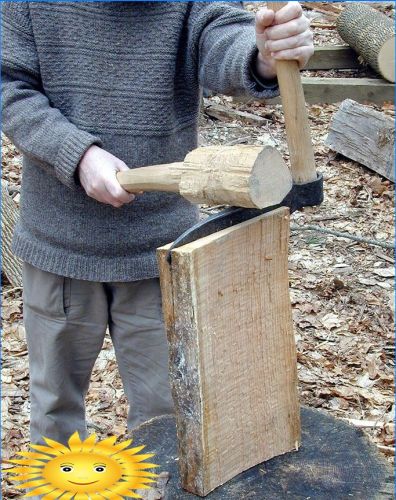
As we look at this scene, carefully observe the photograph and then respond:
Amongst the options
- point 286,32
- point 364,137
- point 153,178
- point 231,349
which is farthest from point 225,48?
point 364,137

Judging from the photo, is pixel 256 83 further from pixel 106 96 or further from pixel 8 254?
pixel 8 254

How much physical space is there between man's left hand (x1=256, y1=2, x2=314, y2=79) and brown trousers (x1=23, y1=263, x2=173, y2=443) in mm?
739

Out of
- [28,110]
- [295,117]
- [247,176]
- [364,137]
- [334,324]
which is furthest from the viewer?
[364,137]

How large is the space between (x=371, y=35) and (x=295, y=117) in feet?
15.7

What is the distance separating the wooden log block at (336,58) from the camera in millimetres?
6486

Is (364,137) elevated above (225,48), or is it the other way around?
(225,48)

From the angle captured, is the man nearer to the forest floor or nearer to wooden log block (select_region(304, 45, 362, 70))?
the forest floor

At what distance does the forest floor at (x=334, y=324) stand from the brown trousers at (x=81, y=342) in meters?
0.63

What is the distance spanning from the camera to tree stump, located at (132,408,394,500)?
159 centimetres

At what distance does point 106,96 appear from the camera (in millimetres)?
1847

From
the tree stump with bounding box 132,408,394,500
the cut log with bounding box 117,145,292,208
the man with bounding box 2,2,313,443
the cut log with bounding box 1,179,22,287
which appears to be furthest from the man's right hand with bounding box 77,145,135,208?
the cut log with bounding box 1,179,22,287

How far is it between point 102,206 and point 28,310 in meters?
0.41

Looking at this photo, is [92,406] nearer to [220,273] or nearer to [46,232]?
[46,232]

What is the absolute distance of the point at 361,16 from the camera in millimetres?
6363
